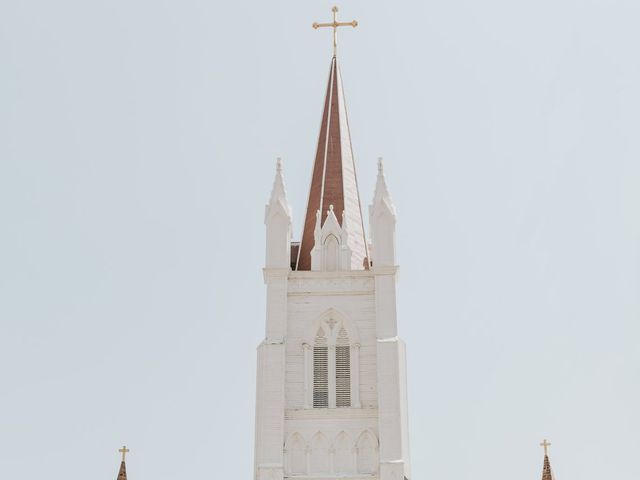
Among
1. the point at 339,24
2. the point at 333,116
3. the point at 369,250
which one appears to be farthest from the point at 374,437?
the point at 339,24

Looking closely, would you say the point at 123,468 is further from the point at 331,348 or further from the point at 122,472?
the point at 331,348

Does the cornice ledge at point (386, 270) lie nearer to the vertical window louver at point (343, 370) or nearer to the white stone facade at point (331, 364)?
the white stone facade at point (331, 364)

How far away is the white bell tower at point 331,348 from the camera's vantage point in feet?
129

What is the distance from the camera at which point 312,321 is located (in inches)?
1654

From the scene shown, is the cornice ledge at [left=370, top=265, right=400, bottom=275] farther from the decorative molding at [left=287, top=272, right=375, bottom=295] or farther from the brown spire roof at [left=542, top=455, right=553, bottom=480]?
the brown spire roof at [left=542, top=455, right=553, bottom=480]

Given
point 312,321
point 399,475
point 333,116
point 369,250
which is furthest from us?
point 333,116

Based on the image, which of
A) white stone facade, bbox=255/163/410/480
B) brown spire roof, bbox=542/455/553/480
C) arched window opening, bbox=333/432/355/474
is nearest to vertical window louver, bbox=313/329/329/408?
white stone facade, bbox=255/163/410/480

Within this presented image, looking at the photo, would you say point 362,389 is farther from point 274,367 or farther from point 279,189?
point 279,189

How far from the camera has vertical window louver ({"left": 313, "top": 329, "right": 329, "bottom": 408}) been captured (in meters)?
40.8

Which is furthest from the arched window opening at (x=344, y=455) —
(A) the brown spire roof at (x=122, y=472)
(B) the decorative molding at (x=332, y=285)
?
(A) the brown spire roof at (x=122, y=472)

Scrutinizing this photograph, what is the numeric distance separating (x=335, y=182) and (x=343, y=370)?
8215mm

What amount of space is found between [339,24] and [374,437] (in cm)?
1900

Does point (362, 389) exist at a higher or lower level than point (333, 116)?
lower

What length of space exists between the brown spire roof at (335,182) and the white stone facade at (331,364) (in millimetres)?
884
